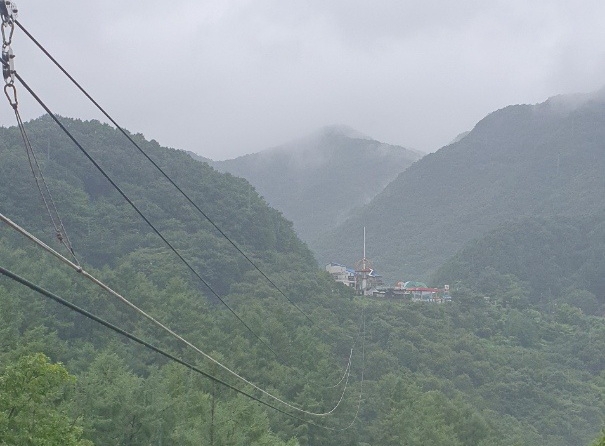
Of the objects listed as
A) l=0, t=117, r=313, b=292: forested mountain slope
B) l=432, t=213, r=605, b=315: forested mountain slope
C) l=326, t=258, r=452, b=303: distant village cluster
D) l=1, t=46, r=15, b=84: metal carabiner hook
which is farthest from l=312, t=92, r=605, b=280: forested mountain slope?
l=1, t=46, r=15, b=84: metal carabiner hook

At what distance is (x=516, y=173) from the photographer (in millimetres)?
92812

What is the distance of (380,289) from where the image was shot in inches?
1988

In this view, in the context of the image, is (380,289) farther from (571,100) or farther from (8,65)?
(571,100)

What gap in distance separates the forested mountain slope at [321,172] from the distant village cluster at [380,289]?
54.3 metres

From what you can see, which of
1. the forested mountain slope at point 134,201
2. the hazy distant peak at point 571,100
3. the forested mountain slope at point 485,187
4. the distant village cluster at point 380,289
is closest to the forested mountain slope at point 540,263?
the distant village cluster at point 380,289

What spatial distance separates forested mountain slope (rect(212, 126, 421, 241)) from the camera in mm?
117375

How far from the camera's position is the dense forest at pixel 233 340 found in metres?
13.9

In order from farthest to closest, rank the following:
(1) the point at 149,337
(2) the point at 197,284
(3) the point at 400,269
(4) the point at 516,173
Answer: (4) the point at 516,173 < (3) the point at 400,269 < (2) the point at 197,284 < (1) the point at 149,337

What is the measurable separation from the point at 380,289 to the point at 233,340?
27.7 m

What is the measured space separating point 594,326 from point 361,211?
50988mm

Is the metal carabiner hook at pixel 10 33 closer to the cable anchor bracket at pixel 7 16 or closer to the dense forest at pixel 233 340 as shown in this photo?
the cable anchor bracket at pixel 7 16

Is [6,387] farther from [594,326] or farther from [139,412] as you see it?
[594,326]

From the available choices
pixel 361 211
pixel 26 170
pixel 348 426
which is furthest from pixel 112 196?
pixel 361 211

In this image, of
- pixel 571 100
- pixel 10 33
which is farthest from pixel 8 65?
pixel 571 100
